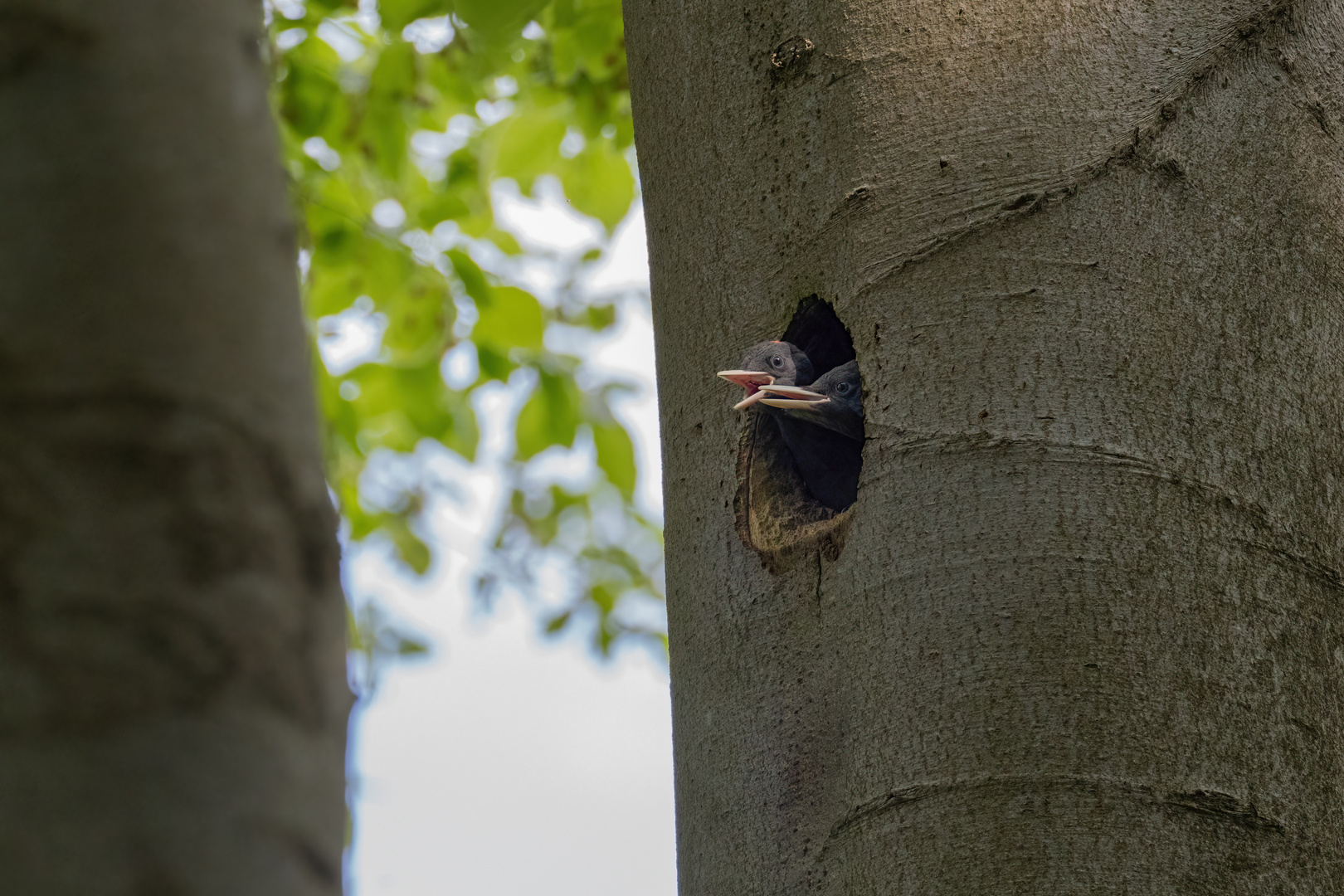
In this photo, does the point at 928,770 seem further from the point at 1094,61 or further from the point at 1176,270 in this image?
the point at 1094,61

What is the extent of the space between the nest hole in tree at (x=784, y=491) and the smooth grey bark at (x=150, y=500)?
36.7 inches

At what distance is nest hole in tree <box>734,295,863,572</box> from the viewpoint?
146cm

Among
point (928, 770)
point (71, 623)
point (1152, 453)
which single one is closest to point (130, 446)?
point (71, 623)

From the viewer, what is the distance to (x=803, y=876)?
1290 mm

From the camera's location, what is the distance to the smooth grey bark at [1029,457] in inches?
47.7

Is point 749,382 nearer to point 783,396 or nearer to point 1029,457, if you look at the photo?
point 783,396

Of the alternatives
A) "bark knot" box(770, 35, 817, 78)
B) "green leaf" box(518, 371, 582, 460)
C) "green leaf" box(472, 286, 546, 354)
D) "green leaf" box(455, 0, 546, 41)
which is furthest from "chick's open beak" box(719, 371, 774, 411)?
"green leaf" box(518, 371, 582, 460)

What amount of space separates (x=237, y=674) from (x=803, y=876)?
900 millimetres

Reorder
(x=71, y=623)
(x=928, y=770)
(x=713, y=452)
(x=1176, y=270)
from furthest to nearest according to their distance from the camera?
(x=713, y=452), (x=1176, y=270), (x=928, y=770), (x=71, y=623)

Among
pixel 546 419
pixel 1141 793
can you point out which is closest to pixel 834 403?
pixel 1141 793

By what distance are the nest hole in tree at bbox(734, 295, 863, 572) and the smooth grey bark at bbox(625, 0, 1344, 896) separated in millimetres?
23

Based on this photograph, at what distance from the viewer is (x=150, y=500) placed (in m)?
0.54

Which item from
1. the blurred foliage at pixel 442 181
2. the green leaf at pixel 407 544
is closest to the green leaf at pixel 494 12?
the blurred foliage at pixel 442 181

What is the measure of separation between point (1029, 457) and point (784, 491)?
38cm
